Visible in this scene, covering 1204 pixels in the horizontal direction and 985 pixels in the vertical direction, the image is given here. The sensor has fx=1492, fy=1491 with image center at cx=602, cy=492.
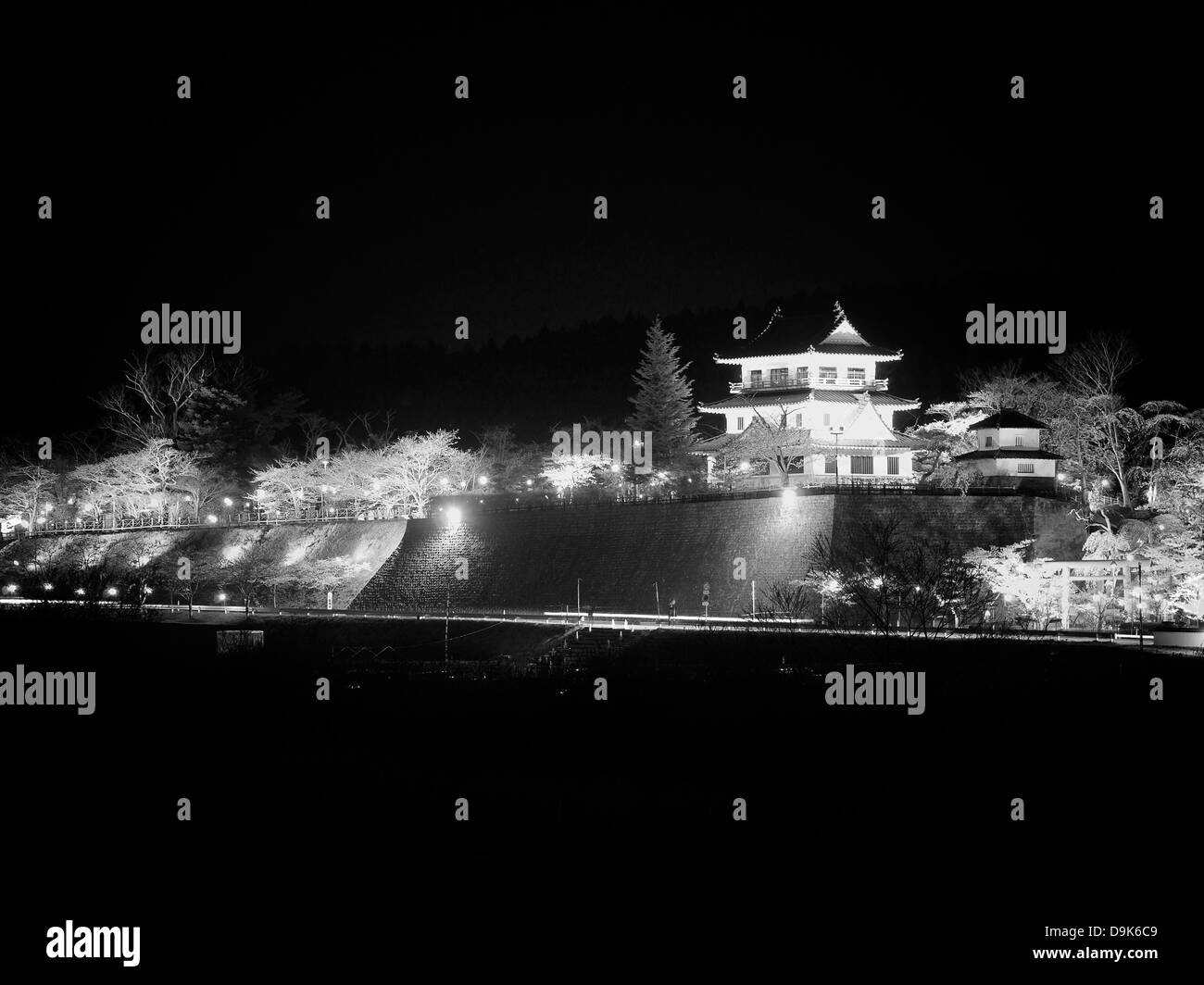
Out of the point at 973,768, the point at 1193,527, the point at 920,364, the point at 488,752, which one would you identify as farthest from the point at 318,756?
the point at 920,364

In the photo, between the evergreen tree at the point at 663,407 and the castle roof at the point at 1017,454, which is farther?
the evergreen tree at the point at 663,407

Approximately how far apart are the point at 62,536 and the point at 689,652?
40.1 metres

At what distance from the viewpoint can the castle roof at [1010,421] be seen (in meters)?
42.7

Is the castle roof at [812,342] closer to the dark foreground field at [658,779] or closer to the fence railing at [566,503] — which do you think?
the fence railing at [566,503]

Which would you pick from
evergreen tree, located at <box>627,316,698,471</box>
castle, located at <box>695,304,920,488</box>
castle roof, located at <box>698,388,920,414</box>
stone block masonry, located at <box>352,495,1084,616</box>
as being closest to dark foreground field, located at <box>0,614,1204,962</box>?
stone block masonry, located at <box>352,495,1084,616</box>

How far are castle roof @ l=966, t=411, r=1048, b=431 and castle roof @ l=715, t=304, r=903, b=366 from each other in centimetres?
699

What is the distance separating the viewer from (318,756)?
28078 millimetres

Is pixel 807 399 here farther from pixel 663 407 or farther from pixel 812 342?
pixel 663 407

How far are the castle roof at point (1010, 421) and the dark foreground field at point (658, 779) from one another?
43.3 feet

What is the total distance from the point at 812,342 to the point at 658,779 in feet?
89.2

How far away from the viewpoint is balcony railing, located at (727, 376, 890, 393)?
49.8 m

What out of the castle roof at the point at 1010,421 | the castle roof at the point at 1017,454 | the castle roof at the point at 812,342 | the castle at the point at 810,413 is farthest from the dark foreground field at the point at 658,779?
the castle roof at the point at 812,342

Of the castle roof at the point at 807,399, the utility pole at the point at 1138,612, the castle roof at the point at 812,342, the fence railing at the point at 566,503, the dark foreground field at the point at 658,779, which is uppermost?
the castle roof at the point at 812,342
